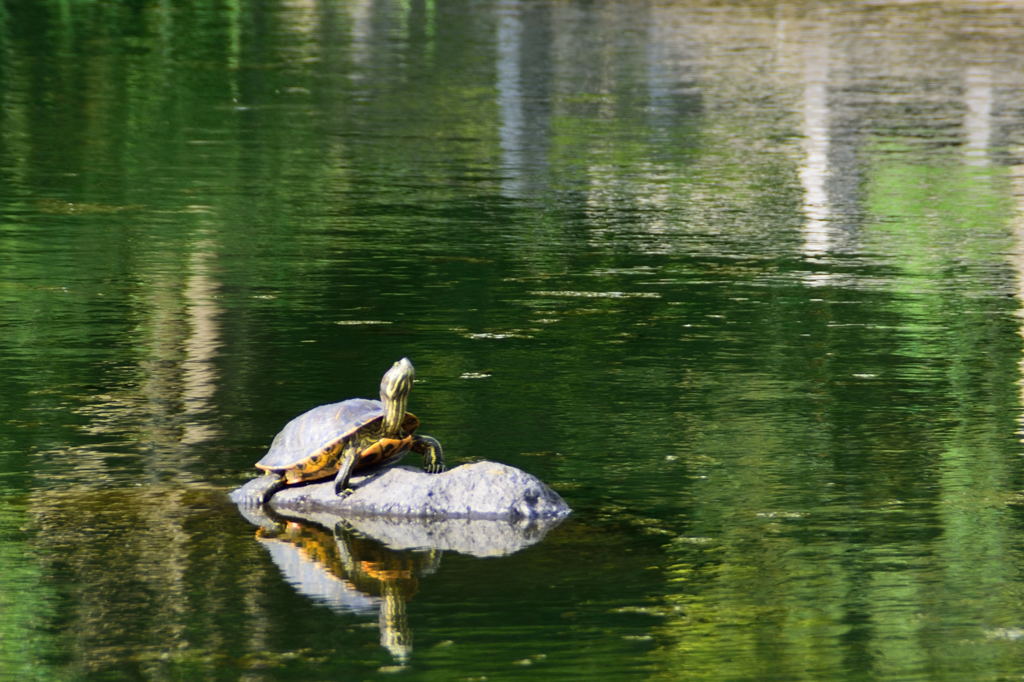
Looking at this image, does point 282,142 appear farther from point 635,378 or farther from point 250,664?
point 250,664

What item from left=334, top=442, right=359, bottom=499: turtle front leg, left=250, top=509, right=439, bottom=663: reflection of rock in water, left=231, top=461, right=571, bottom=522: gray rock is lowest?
left=250, top=509, right=439, bottom=663: reflection of rock in water

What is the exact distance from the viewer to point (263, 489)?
716cm

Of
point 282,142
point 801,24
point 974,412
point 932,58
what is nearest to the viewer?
point 974,412

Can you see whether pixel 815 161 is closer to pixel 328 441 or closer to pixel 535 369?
pixel 535 369

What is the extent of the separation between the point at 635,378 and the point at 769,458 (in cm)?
159

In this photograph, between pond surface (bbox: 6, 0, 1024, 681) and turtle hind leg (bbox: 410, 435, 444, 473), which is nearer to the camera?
pond surface (bbox: 6, 0, 1024, 681)

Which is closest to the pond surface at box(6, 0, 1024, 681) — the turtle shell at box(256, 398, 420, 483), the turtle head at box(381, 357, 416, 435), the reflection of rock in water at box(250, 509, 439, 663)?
the reflection of rock in water at box(250, 509, 439, 663)

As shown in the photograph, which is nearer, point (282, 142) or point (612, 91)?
point (282, 142)

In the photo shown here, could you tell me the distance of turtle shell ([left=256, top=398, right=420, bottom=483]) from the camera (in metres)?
7.07

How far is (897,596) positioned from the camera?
6.24 metres

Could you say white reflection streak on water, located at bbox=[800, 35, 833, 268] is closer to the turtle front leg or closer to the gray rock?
the gray rock

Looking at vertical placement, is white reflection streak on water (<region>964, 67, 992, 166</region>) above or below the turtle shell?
below

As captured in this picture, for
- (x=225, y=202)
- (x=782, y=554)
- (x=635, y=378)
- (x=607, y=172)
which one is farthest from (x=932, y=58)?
(x=782, y=554)

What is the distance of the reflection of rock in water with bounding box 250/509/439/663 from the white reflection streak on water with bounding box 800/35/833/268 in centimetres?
593
